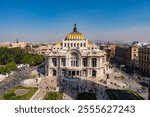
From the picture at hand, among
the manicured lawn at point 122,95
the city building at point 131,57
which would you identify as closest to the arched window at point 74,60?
the manicured lawn at point 122,95

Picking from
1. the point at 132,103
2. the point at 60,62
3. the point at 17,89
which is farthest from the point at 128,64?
the point at 132,103

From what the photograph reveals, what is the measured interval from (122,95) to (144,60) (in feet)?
48.9

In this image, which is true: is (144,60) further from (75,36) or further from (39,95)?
(39,95)

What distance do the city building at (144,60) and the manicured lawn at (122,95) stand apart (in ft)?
37.1

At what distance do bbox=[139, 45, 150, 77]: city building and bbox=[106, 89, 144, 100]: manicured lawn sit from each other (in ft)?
37.1

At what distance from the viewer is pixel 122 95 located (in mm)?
19578

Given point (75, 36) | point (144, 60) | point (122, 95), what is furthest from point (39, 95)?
point (144, 60)

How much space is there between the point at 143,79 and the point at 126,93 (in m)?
8.88

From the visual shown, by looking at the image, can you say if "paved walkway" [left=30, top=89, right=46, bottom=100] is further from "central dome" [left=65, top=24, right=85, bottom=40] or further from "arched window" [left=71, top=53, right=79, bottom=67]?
"central dome" [left=65, top=24, right=85, bottom=40]

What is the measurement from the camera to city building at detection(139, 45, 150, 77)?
31312 mm

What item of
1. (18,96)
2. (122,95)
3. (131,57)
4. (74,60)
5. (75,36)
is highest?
(75,36)

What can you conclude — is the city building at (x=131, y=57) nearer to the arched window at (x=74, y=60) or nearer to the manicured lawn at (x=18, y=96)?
the arched window at (x=74, y=60)

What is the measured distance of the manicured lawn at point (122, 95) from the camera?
18403 millimetres

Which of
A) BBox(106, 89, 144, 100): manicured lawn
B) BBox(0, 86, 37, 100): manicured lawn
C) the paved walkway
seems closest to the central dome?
BBox(0, 86, 37, 100): manicured lawn
